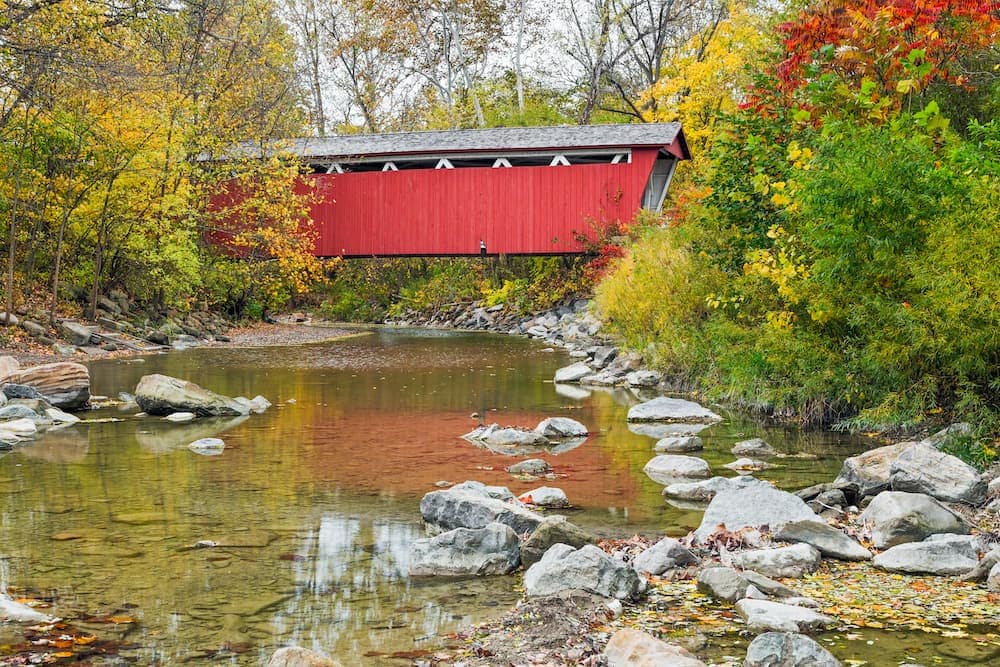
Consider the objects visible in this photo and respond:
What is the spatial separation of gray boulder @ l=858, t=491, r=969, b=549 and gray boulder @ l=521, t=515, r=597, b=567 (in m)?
1.47

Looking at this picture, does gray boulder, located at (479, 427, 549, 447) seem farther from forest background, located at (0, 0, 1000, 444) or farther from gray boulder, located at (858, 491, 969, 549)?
gray boulder, located at (858, 491, 969, 549)

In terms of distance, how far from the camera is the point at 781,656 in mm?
3268

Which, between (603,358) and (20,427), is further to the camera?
(603,358)

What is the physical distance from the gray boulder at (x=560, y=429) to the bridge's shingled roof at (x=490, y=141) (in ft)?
50.7

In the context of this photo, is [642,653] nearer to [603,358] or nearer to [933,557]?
[933,557]

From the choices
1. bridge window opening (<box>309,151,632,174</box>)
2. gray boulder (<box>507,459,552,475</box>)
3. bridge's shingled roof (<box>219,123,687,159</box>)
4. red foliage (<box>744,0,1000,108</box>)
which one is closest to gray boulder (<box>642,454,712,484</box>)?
gray boulder (<box>507,459,552,475</box>)

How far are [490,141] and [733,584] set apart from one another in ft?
68.6

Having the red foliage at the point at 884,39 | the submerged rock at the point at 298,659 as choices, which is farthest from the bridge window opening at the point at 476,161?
the submerged rock at the point at 298,659

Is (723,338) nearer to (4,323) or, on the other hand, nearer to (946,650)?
(946,650)

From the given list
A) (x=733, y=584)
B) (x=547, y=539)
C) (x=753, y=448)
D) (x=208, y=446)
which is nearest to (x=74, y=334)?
(x=208, y=446)

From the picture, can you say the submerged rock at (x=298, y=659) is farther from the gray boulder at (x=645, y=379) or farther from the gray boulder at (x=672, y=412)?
the gray boulder at (x=645, y=379)

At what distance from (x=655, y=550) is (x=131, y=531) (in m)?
2.80

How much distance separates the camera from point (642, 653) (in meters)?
3.25

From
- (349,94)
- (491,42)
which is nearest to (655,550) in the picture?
(491,42)
